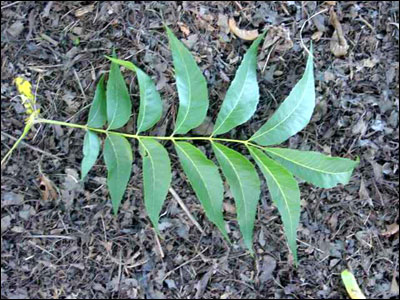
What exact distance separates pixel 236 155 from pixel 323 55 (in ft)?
1.58

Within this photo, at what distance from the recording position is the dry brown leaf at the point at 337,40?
150cm

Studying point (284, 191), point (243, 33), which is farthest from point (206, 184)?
point (243, 33)

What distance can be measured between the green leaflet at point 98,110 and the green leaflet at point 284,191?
50 cm

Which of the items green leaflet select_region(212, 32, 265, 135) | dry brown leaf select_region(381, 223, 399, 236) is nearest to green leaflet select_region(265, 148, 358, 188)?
green leaflet select_region(212, 32, 265, 135)

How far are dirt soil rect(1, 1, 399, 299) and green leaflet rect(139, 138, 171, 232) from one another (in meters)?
0.17

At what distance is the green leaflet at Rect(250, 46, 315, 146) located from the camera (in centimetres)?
130

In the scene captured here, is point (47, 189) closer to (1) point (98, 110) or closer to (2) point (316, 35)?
(1) point (98, 110)

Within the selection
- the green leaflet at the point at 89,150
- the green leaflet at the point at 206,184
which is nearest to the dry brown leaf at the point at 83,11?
the green leaflet at the point at 89,150

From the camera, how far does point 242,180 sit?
4.30 ft

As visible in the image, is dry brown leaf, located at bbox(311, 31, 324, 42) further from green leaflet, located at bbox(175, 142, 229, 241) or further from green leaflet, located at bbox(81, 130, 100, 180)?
green leaflet, located at bbox(81, 130, 100, 180)

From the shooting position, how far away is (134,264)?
156cm

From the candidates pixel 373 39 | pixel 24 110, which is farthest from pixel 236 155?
pixel 24 110

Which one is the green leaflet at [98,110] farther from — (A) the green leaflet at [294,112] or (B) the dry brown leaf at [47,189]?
(A) the green leaflet at [294,112]

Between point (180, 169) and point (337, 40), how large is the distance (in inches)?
26.3
